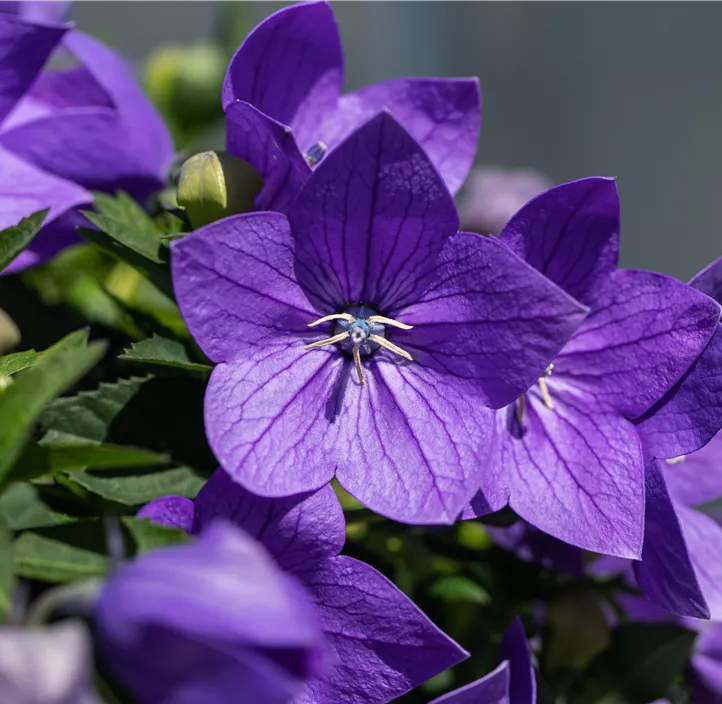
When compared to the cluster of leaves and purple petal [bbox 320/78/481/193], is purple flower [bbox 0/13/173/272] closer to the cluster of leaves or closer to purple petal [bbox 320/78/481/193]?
the cluster of leaves

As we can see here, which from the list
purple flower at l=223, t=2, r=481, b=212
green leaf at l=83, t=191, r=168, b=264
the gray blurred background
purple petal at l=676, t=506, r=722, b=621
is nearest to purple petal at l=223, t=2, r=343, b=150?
purple flower at l=223, t=2, r=481, b=212

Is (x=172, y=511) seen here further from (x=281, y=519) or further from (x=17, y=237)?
(x=17, y=237)

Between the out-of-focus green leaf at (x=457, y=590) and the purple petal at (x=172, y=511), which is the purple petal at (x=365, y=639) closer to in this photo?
the purple petal at (x=172, y=511)

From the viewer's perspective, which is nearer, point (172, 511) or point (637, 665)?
point (172, 511)

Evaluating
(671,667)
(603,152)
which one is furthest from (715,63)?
(671,667)

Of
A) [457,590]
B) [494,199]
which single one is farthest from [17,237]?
[494,199]
